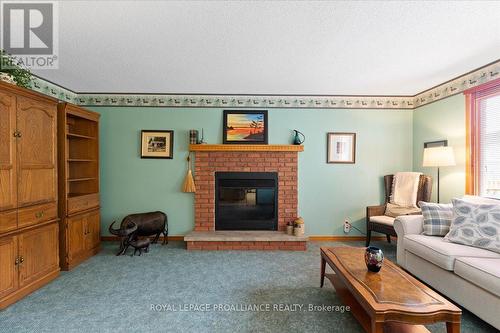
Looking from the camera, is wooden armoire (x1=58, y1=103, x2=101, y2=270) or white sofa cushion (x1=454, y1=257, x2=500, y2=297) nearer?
white sofa cushion (x1=454, y1=257, x2=500, y2=297)

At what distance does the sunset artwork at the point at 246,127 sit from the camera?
12.8 feet

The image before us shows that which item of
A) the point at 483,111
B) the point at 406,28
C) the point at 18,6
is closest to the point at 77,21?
the point at 18,6

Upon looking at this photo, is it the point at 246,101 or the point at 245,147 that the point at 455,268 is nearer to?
the point at 245,147

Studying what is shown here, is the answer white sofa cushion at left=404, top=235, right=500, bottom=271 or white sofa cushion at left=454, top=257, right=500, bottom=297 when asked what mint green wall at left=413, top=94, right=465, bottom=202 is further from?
white sofa cushion at left=454, top=257, right=500, bottom=297

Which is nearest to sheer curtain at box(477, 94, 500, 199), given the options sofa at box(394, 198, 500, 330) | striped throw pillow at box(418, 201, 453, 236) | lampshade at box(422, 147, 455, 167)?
lampshade at box(422, 147, 455, 167)

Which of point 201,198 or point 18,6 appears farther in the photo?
point 201,198

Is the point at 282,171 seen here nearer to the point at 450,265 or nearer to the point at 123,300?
the point at 450,265

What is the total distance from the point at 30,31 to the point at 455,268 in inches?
168

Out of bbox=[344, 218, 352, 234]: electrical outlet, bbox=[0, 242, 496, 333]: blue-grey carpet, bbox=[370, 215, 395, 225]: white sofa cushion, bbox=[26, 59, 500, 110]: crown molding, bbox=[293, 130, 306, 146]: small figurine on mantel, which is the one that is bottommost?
bbox=[0, 242, 496, 333]: blue-grey carpet

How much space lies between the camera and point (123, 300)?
85.4 inches

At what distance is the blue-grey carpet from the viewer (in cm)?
183

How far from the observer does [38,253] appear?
244cm

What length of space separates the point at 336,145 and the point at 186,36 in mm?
2867

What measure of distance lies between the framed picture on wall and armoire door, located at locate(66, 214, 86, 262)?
232 centimetres
